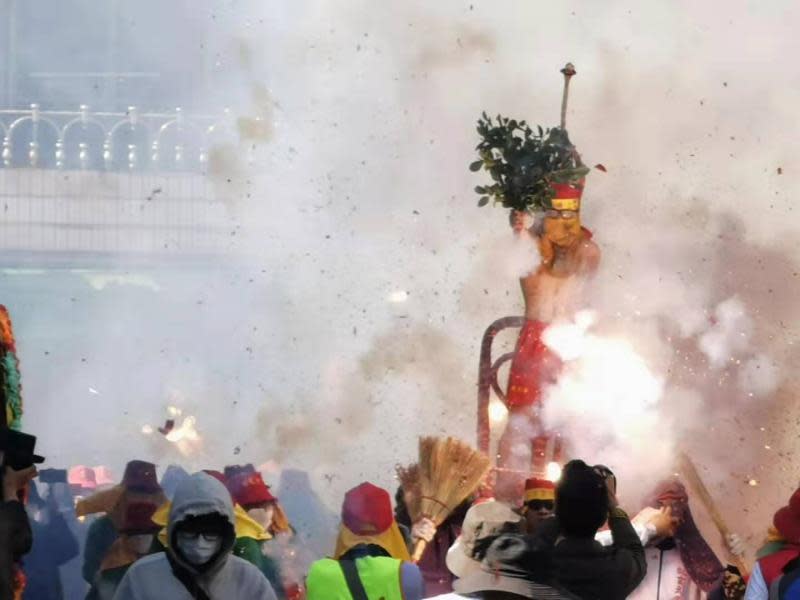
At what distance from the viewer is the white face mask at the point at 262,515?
751 cm

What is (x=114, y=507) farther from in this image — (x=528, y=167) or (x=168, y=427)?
(x=168, y=427)

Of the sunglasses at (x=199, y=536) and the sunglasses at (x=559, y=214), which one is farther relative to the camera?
the sunglasses at (x=559, y=214)

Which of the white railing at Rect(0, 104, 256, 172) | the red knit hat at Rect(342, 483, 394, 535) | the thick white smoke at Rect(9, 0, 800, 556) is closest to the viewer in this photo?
the red knit hat at Rect(342, 483, 394, 535)

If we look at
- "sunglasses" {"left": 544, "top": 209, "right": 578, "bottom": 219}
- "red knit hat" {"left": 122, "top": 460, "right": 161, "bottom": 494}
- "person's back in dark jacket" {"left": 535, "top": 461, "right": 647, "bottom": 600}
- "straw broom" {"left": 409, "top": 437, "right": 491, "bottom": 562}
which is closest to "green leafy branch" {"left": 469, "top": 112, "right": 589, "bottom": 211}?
"sunglasses" {"left": 544, "top": 209, "right": 578, "bottom": 219}

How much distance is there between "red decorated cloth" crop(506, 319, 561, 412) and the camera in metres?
8.42

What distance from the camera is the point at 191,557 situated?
16.4 feet

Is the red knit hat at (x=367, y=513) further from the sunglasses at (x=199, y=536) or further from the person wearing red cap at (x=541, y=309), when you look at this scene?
the person wearing red cap at (x=541, y=309)

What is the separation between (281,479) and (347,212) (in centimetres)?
199

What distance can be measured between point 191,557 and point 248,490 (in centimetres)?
259

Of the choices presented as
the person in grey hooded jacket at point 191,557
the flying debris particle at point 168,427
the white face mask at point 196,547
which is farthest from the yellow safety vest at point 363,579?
the flying debris particle at point 168,427

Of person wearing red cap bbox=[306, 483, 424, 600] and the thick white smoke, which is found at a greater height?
the thick white smoke

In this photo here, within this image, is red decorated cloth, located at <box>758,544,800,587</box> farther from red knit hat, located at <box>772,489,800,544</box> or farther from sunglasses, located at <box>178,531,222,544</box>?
sunglasses, located at <box>178,531,222,544</box>

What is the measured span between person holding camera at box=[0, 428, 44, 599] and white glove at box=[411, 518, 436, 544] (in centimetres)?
170

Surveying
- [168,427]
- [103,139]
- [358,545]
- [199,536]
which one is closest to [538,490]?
[358,545]
